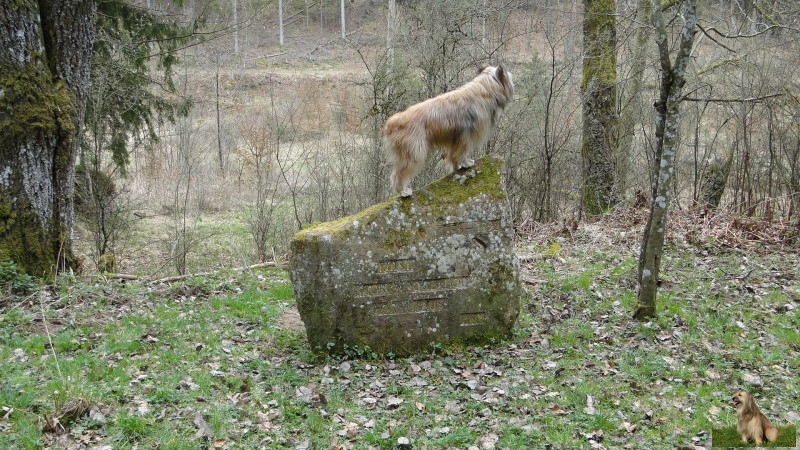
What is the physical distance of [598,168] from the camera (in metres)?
11.8

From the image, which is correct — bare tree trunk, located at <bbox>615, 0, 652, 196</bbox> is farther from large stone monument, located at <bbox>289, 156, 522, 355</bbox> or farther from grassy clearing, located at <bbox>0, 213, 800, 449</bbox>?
large stone monument, located at <bbox>289, 156, 522, 355</bbox>

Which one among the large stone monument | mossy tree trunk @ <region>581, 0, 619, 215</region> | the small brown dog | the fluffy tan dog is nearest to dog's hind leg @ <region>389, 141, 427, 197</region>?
the fluffy tan dog

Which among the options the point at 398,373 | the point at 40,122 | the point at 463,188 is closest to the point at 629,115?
the point at 463,188

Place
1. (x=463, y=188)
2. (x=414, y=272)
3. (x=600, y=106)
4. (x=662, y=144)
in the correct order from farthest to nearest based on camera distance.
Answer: (x=600, y=106) < (x=463, y=188) < (x=414, y=272) < (x=662, y=144)

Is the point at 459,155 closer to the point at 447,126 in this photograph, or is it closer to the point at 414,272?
the point at 447,126

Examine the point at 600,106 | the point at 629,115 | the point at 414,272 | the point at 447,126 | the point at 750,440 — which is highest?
the point at 600,106

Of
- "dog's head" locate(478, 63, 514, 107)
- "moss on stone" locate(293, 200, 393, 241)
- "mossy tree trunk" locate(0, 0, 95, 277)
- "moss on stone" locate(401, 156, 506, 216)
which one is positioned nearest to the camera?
"moss on stone" locate(293, 200, 393, 241)

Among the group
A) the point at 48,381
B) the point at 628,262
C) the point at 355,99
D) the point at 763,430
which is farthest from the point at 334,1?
the point at 763,430

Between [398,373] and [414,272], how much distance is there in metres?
1.11

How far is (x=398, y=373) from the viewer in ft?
20.1

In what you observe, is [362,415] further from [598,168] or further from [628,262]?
[598,168]

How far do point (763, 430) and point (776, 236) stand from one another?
24.7 feet

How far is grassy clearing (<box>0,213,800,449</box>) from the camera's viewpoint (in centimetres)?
477

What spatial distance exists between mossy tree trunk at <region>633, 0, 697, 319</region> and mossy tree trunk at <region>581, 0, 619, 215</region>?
5187mm
